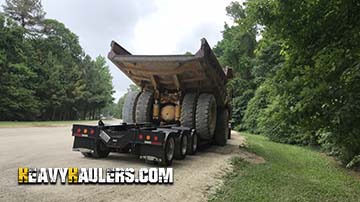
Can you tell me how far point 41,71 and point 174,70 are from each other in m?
31.8

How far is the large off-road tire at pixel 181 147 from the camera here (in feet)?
22.9

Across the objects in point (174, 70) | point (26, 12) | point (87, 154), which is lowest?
point (87, 154)

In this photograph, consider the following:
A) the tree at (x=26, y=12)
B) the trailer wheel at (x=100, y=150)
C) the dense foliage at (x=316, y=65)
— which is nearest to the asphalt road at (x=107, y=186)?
the trailer wheel at (x=100, y=150)

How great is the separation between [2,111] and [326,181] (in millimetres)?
28996

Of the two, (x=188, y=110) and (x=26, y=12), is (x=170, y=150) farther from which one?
(x=26, y=12)

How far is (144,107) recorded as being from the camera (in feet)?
30.3

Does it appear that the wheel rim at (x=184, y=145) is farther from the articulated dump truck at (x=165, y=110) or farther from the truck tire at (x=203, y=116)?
the truck tire at (x=203, y=116)

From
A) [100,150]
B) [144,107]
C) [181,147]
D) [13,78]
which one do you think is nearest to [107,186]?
[100,150]

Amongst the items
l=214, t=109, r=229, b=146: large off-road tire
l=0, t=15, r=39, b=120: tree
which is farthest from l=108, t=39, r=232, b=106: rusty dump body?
l=0, t=15, r=39, b=120: tree

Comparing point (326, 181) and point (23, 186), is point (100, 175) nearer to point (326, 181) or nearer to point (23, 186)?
point (23, 186)

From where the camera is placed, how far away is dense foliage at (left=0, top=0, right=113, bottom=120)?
2830 centimetres

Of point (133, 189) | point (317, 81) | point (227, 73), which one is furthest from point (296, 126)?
point (227, 73)

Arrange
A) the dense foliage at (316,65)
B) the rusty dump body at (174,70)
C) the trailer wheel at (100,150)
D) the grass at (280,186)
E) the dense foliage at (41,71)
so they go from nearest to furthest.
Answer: the dense foliage at (316,65), the grass at (280,186), the trailer wheel at (100,150), the rusty dump body at (174,70), the dense foliage at (41,71)

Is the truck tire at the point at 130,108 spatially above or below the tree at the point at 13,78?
below
